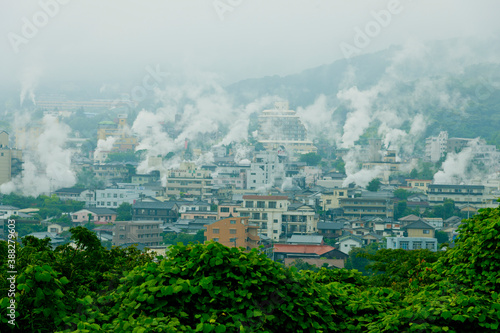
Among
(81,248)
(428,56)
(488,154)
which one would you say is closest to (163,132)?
(488,154)

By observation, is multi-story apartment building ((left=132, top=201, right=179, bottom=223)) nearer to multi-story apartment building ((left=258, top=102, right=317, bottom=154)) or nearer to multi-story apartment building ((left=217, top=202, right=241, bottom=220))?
multi-story apartment building ((left=217, top=202, right=241, bottom=220))

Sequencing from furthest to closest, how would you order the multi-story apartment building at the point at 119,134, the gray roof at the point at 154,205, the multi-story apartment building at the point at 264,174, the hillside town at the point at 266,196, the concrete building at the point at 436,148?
the multi-story apartment building at the point at 119,134, the concrete building at the point at 436,148, the multi-story apartment building at the point at 264,174, the gray roof at the point at 154,205, the hillside town at the point at 266,196

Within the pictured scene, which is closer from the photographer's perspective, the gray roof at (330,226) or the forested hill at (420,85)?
the gray roof at (330,226)

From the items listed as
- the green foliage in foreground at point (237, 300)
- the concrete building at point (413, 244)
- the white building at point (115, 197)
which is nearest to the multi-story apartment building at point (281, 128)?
the white building at point (115, 197)

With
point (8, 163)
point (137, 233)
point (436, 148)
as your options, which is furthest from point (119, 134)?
point (137, 233)

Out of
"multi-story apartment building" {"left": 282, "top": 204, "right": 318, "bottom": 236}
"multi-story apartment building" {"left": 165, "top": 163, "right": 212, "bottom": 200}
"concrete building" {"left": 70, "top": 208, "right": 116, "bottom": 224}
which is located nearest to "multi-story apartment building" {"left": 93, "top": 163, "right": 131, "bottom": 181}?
"multi-story apartment building" {"left": 165, "top": 163, "right": 212, "bottom": 200}

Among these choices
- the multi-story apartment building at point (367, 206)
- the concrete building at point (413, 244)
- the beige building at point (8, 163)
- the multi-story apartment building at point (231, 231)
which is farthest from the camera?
the beige building at point (8, 163)

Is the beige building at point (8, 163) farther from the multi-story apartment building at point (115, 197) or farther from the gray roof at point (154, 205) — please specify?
the gray roof at point (154, 205)
